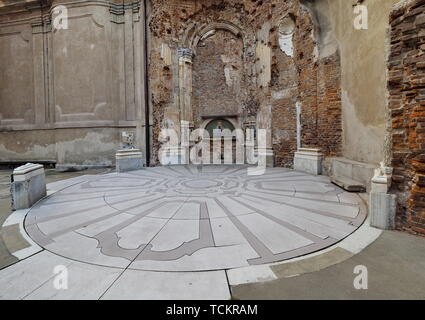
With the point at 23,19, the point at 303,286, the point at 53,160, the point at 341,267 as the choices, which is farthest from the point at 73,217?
A: the point at 23,19

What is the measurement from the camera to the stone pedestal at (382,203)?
303 cm

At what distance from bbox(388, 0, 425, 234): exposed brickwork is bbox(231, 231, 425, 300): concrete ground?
29.3 inches

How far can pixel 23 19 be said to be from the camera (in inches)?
419

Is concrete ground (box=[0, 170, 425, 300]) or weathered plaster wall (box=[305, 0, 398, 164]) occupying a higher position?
weathered plaster wall (box=[305, 0, 398, 164])

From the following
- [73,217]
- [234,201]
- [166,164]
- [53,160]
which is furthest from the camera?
[53,160]

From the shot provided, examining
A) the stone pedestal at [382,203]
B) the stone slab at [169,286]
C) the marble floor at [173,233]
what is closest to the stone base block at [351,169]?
the marble floor at [173,233]

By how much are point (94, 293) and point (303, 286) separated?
5.85 feet

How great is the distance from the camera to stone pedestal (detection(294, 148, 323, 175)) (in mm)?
6715

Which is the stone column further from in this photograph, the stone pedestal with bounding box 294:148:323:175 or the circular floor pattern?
the circular floor pattern

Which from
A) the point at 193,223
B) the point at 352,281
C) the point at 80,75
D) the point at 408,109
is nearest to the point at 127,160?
the point at 80,75

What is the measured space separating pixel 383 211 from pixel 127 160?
753 centimetres

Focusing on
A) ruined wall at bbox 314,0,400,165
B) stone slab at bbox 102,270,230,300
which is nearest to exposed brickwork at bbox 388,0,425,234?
ruined wall at bbox 314,0,400,165

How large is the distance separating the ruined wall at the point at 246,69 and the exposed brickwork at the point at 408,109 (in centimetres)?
331

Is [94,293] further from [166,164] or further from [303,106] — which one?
[166,164]
